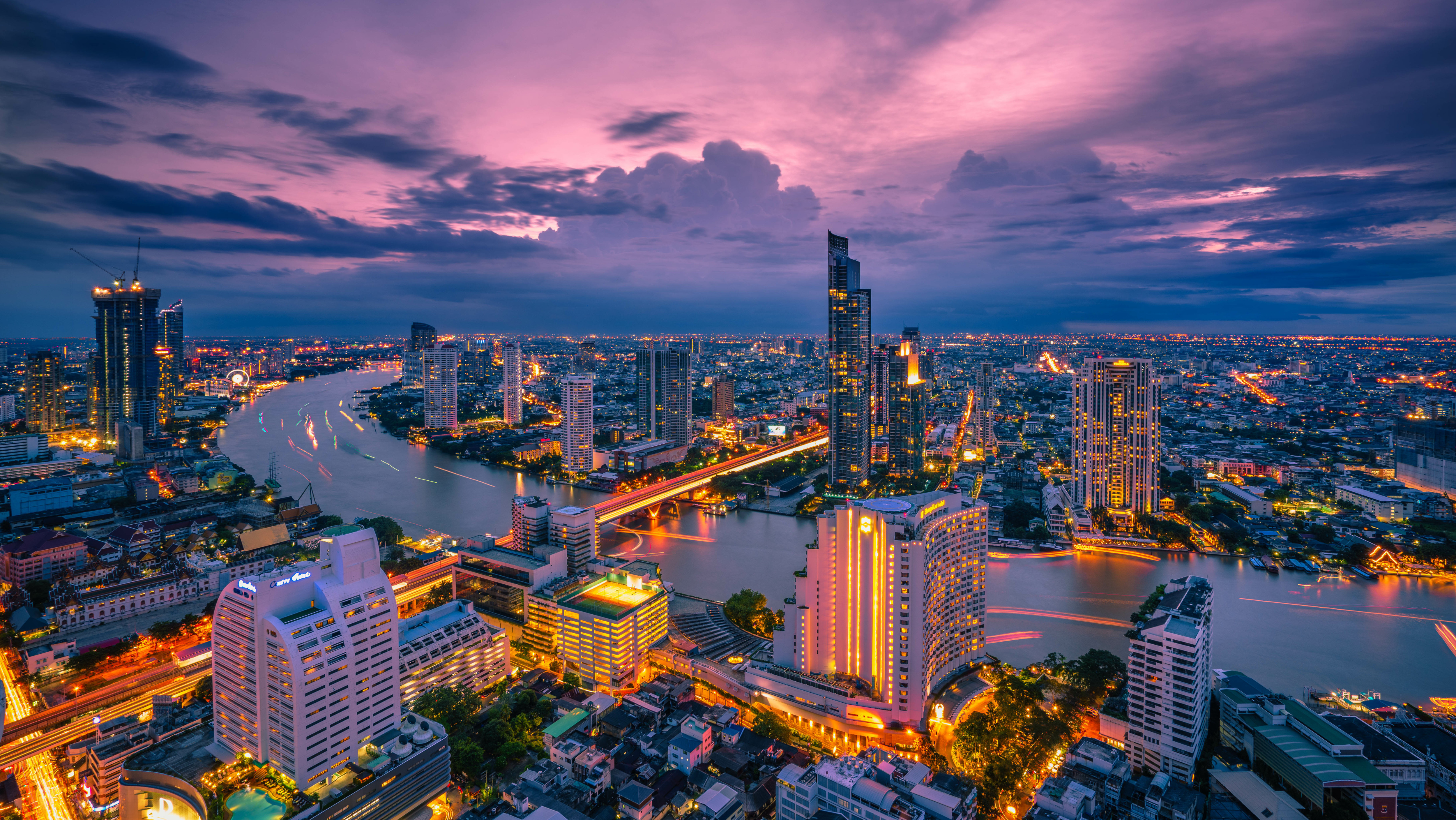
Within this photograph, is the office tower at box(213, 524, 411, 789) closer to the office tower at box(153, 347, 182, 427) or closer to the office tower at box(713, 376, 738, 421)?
the office tower at box(713, 376, 738, 421)

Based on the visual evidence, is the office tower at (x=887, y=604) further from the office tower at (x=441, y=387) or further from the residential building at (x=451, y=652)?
the office tower at (x=441, y=387)

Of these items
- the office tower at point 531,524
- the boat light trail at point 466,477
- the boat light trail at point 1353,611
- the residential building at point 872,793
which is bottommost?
the boat light trail at point 1353,611

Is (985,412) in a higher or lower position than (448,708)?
higher

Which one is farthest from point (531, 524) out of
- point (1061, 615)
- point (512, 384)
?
point (512, 384)

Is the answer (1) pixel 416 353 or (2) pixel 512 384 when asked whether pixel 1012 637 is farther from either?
(1) pixel 416 353

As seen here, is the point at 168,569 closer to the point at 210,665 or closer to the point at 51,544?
the point at 51,544

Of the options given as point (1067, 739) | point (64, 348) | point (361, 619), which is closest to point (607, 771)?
point (361, 619)

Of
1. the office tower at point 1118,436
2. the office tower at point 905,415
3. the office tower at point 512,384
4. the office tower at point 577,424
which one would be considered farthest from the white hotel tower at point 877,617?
the office tower at point 512,384
